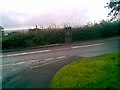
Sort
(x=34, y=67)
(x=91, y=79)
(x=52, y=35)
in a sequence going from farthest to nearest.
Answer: (x=52, y=35) < (x=34, y=67) < (x=91, y=79)

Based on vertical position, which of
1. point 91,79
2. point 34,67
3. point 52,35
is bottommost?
point 34,67

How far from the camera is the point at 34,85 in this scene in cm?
496

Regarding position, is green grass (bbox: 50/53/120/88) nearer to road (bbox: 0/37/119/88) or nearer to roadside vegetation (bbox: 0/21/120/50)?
road (bbox: 0/37/119/88)

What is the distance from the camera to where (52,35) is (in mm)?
18406

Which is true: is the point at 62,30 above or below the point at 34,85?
above

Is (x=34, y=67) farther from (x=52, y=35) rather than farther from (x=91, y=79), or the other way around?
(x=52, y=35)

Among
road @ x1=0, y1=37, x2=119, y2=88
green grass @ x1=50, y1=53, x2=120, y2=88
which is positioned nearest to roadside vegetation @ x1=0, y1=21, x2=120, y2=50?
road @ x1=0, y1=37, x2=119, y2=88

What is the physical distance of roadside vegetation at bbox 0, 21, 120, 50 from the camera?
17188 millimetres

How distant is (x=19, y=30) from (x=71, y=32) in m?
6.92

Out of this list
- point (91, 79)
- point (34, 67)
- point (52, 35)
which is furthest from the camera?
point (52, 35)

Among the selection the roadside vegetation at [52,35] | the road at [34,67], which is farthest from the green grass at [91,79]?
the roadside vegetation at [52,35]

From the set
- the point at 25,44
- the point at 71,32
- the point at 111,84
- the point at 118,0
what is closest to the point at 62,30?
the point at 71,32

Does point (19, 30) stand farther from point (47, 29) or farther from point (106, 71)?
point (106, 71)

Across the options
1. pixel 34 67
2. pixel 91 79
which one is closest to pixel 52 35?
pixel 34 67
